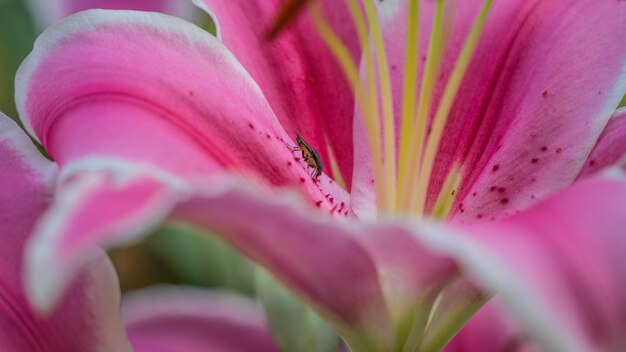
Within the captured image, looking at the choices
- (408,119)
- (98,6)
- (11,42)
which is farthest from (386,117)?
(11,42)

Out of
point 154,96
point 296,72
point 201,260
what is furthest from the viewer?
point 201,260

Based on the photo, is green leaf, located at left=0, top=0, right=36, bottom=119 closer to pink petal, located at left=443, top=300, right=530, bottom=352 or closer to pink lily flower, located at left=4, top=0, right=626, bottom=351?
pink lily flower, located at left=4, top=0, right=626, bottom=351

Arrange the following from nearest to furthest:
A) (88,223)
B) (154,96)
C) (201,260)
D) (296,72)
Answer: (88,223), (154,96), (296,72), (201,260)

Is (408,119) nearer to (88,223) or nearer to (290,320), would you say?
(290,320)

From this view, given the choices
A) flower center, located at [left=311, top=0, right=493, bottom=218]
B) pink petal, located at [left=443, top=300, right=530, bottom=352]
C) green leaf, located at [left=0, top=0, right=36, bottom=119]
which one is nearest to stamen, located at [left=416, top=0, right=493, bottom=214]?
flower center, located at [left=311, top=0, right=493, bottom=218]

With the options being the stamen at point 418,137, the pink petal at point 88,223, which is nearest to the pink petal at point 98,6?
the stamen at point 418,137

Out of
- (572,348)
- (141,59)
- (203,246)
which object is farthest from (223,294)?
(572,348)

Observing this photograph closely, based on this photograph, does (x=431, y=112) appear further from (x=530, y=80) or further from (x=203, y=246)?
(x=203, y=246)
